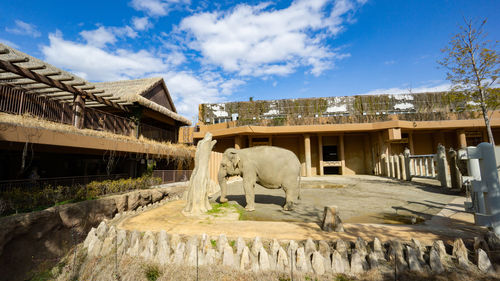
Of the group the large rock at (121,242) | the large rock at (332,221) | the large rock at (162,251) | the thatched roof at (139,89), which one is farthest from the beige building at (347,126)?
the large rock at (162,251)

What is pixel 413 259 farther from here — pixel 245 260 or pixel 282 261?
pixel 245 260

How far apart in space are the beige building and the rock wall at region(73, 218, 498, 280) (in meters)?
13.1

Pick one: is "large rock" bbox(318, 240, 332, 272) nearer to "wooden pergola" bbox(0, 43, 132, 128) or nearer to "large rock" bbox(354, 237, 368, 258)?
"large rock" bbox(354, 237, 368, 258)

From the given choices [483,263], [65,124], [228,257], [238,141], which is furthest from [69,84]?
[483,263]

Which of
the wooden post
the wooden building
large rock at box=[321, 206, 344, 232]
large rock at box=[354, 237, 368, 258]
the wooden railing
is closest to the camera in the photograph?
large rock at box=[354, 237, 368, 258]

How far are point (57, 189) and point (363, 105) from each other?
21729 mm

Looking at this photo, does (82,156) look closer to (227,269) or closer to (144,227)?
(144,227)

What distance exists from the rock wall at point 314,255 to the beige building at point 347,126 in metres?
13.1

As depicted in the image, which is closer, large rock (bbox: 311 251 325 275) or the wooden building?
large rock (bbox: 311 251 325 275)

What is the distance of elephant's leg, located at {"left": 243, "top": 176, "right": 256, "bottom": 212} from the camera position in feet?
19.3

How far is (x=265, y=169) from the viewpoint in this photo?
618 cm

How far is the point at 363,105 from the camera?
765 inches

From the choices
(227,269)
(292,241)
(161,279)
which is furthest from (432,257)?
(161,279)

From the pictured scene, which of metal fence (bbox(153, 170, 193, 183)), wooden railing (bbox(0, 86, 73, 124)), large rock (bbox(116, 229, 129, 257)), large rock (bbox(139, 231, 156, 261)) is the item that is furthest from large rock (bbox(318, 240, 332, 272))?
metal fence (bbox(153, 170, 193, 183))
